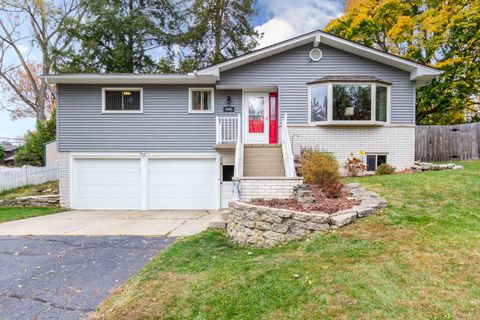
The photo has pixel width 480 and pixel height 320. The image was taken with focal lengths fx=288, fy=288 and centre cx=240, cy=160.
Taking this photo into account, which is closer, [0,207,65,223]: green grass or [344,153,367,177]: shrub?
[0,207,65,223]: green grass

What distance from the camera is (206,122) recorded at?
1108 centimetres

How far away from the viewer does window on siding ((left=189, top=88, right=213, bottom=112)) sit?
36.5 feet

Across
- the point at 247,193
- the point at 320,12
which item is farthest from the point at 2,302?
the point at 320,12

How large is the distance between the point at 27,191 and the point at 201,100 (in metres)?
8.26

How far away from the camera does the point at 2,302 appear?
11.9 ft

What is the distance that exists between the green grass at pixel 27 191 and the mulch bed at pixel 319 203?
10271mm

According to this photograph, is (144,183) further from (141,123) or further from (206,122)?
(206,122)

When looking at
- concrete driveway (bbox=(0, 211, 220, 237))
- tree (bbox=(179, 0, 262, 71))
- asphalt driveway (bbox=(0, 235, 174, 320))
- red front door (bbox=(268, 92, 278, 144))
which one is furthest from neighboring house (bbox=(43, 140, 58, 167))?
red front door (bbox=(268, 92, 278, 144))

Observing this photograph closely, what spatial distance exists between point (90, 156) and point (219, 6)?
1394cm

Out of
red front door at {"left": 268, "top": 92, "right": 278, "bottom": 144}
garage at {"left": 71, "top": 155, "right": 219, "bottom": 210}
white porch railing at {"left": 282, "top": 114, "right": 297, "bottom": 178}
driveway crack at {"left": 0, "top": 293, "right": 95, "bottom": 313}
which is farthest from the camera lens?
red front door at {"left": 268, "top": 92, "right": 278, "bottom": 144}

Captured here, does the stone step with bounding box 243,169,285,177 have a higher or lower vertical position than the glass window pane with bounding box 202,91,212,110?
lower

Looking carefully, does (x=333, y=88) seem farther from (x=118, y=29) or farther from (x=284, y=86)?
(x=118, y=29)

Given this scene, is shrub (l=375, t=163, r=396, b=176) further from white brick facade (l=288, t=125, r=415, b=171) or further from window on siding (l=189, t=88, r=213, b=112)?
window on siding (l=189, t=88, r=213, b=112)

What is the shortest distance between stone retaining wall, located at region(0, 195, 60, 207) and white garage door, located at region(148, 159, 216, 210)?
3.74 m
